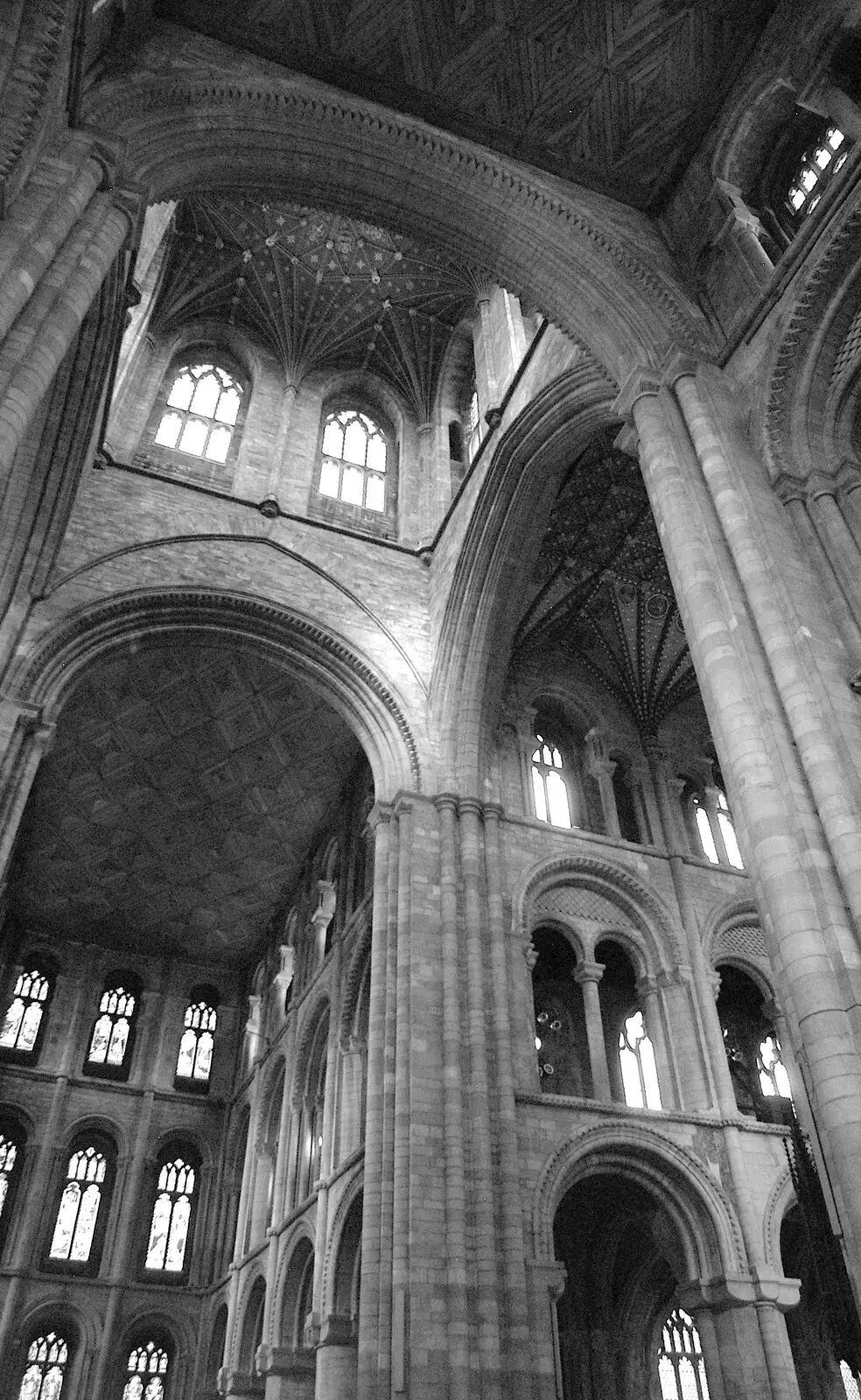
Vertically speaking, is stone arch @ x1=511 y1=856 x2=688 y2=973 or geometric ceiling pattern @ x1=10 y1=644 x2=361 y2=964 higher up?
geometric ceiling pattern @ x1=10 y1=644 x2=361 y2=964

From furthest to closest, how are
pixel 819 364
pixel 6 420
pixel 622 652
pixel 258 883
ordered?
1. pixel 258 883
2. pixel 622 652
3. pixel 819 364
4. pixel 6 420

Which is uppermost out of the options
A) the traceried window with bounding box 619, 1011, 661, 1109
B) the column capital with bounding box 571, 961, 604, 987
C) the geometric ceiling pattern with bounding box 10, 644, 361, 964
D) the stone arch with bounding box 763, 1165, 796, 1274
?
the geometric ceiling pattern with bounding box 10, 644, 361, 964

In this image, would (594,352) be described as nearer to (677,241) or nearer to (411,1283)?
(677,241)

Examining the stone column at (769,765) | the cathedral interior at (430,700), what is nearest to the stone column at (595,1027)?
the cathedral interior at (430,700)

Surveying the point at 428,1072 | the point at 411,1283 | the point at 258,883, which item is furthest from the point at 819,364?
the point at 258,883

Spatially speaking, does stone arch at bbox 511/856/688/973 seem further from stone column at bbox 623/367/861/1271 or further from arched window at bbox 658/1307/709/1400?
stone column at bbox 623/367/861/1271

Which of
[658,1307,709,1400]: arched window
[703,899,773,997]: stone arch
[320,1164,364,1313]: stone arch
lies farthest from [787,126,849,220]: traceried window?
Result: [658,1307,709,1400]: arched window

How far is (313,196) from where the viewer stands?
11539mm

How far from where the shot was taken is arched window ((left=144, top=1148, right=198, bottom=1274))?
2122 centimetres

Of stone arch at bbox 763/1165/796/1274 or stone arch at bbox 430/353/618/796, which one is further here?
stone arch at bbox 430/353/618/796

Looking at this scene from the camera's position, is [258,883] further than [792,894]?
Yes

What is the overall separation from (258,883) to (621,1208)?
1017 cm

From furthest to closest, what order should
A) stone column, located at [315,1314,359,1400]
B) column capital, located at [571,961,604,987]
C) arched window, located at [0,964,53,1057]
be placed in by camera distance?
1. arched window, located at [0,964,53,1057]
2. column capital, located at [571,961,604,987]
3. stone column, located at [315,1314,359,1400]

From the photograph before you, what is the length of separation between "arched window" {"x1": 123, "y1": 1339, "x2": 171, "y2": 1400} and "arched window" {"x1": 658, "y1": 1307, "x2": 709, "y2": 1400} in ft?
34.6
